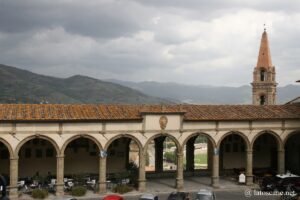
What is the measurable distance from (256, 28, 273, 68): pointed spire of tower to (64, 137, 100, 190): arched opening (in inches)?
1504

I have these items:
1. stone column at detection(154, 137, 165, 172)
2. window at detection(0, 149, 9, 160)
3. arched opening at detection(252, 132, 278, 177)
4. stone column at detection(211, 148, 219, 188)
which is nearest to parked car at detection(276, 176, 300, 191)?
stone column at detection(211, 148, 219, 188)

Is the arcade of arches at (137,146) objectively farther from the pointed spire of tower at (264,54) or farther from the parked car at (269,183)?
the pointed spire of tower at (264,54)

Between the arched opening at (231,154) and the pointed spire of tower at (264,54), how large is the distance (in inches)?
1031

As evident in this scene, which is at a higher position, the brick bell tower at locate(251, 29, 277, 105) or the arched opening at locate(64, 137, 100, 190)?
the brick bell tower at locate(251, 29, 277, 105)

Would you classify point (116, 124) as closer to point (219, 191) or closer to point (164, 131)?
point (164, 131)

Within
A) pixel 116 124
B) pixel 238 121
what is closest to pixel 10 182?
pixel 116 124

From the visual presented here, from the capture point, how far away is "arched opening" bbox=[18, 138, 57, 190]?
40.1m

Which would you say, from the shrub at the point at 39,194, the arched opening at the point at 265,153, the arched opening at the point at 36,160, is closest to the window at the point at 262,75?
the arched opening at the point at 265,153

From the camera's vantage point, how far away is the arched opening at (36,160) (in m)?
40.1

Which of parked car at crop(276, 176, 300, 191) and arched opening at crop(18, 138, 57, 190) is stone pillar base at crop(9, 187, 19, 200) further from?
parked car at crop(276, 176, 300, 191)

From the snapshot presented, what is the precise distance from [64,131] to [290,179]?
20.3 m

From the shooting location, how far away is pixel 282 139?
4141cm

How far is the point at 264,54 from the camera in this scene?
70.1 m

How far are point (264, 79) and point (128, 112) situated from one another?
37600mm
